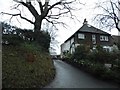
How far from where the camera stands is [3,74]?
42.0ft

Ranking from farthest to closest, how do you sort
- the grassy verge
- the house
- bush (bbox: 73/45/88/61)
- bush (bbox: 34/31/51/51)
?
the house, bush (bbox: 73/45/88/61), bush (bbox: 34/31/51/51), the grassy verge

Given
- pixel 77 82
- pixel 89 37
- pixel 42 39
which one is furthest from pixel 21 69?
pixel 89 37

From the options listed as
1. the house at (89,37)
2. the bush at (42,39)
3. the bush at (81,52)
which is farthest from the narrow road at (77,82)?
the house at (89,37)

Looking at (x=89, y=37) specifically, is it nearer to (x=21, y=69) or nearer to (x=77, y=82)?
(x=77, y=82)

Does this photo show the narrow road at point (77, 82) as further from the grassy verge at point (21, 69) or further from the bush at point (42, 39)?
the bush at point (42, 39)

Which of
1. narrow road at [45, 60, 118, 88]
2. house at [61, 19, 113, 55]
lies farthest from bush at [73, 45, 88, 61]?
house at [61, 19, 113, 55]

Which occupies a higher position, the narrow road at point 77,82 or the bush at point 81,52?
the bush at point 81,52

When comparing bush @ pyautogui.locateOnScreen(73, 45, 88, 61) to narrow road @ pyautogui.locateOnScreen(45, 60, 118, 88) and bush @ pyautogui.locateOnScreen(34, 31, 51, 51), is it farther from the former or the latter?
narrow road @ pyautogui.locateOnScreen(45, 60, 118, 88)

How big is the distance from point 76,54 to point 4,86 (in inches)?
705

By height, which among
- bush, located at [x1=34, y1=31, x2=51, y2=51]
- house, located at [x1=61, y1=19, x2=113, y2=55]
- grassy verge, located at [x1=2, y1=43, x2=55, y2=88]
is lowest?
grassy verge, located at [x1=2, y1=43, x2=55, y2=88]

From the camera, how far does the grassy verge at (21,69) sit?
488 inches

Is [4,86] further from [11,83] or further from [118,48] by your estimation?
[118,48]

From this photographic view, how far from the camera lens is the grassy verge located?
40.7 feet

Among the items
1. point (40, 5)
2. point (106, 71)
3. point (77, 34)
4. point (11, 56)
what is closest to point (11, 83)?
point (11, 56)
